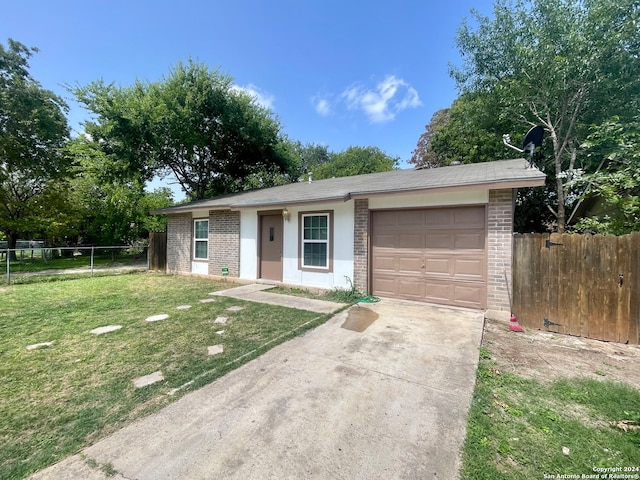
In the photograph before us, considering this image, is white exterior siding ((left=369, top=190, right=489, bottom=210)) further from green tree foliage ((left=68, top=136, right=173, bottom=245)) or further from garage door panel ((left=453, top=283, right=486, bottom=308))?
green tree foliage ((left=68, top=136, right=173, bottom=245))

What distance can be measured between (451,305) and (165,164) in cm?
1691

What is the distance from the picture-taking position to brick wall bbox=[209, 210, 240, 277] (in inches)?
373

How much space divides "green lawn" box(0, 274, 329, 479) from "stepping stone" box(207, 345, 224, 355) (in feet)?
0.27

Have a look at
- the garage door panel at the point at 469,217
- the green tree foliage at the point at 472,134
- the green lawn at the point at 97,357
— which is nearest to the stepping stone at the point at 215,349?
the green lawn at the point at 97,357

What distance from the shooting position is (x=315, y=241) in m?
7.83

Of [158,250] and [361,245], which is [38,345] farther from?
[158,250]

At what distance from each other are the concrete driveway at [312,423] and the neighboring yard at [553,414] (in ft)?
0.55

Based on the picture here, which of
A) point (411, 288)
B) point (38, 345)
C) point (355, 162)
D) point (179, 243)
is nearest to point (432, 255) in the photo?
point (411, 288)

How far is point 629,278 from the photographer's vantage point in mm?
4305

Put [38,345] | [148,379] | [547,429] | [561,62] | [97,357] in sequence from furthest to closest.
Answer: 1. [561,62]
2. [38,345]
3. [97,357]
4. [148,379]
5. [547,429]

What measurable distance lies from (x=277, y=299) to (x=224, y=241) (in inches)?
160

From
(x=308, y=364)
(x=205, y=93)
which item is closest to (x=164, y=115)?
(x=205, y=93)

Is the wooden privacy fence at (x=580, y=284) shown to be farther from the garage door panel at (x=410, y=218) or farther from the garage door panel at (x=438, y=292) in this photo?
the garage door panel at (x=410, y=218)

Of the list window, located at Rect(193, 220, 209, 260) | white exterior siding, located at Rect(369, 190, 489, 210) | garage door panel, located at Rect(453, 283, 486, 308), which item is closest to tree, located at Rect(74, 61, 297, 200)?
window, located at Rect(193, 220, 209, 260)
